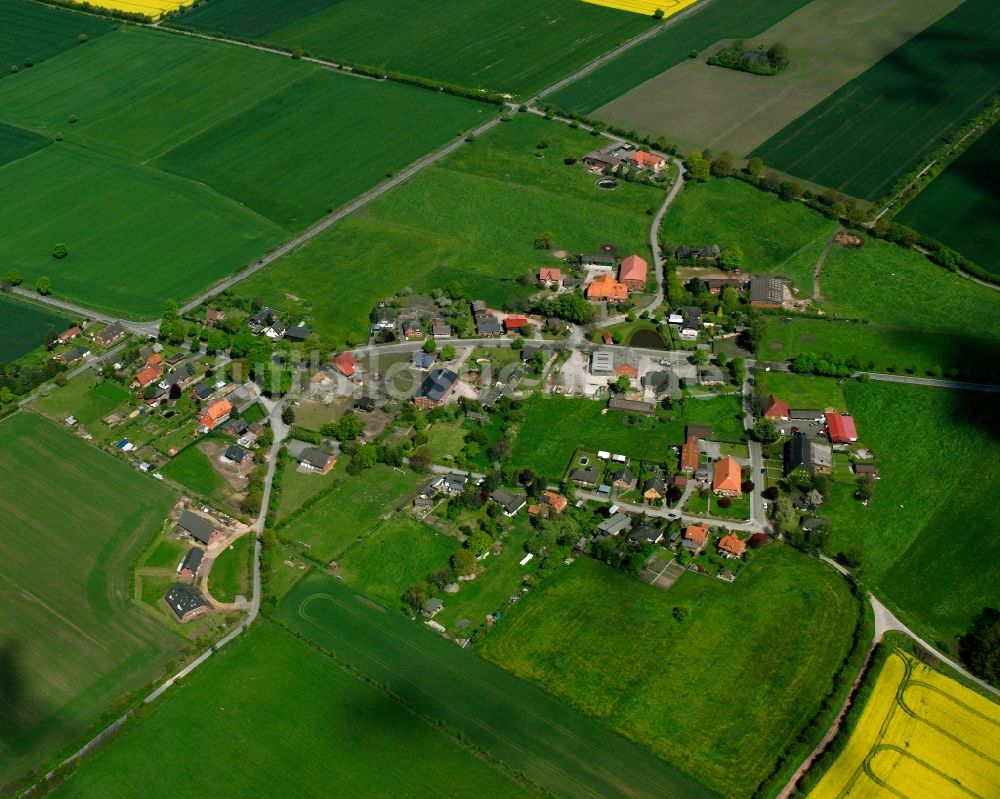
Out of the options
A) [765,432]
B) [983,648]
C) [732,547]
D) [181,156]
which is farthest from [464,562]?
[181,156]

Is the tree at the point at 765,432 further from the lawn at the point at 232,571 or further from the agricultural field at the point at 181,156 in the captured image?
the agricultural field at the point at 181,156

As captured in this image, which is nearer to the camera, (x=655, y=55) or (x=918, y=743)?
(x=918, y=743)

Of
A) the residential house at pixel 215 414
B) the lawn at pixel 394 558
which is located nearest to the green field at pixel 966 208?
the lawn at pixel 394 558

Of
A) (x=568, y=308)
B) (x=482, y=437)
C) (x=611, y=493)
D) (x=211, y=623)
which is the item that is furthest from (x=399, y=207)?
(x=211, y=623)

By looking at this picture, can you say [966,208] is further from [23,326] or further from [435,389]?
[23,326]

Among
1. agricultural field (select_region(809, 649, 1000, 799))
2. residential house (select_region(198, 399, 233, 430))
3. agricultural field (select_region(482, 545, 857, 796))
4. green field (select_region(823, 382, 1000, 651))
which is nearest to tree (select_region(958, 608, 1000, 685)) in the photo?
green field (select_region(823, 382, 1000, 651))

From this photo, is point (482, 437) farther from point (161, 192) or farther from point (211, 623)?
point (161, 192)

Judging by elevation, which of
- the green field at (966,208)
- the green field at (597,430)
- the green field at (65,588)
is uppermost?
the green field at (966,208)
